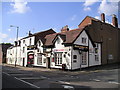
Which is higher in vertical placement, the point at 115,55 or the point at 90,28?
the point at 90,28

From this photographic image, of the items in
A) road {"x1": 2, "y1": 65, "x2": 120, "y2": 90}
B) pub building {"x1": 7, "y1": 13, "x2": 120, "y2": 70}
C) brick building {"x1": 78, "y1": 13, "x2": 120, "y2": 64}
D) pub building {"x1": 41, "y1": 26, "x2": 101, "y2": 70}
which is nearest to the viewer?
road {"x1": 2, "y1": 65, "x2": 120, "y2": 90}

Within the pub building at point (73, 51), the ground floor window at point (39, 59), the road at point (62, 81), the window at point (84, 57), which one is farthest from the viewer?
the ground floor window at point (39, 59)

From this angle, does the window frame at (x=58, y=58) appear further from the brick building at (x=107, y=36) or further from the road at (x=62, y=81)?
the road at (x=62, y=81)

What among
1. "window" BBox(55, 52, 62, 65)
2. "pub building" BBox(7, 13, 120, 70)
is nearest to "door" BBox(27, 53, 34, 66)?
"pub building" BBox(7, 13, 120, 70)

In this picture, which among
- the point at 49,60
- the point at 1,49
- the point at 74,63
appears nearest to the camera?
the point at 74,63

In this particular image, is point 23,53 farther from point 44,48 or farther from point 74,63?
point 74,63

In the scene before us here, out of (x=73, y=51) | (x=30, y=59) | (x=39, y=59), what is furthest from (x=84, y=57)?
(x=30, y=59)

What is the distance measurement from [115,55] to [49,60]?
15543 mm

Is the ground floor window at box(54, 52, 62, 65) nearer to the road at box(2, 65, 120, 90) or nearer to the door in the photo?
the door

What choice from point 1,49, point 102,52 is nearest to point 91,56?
point 102,52

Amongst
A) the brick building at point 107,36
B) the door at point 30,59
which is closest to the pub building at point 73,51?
the brick building at point 107,36

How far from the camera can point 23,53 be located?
134 feet

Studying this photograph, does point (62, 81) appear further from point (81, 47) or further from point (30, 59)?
point (30, 59)

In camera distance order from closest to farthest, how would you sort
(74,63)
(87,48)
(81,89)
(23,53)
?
(81,89) < (74,63) < (87,48) < (23,53)
